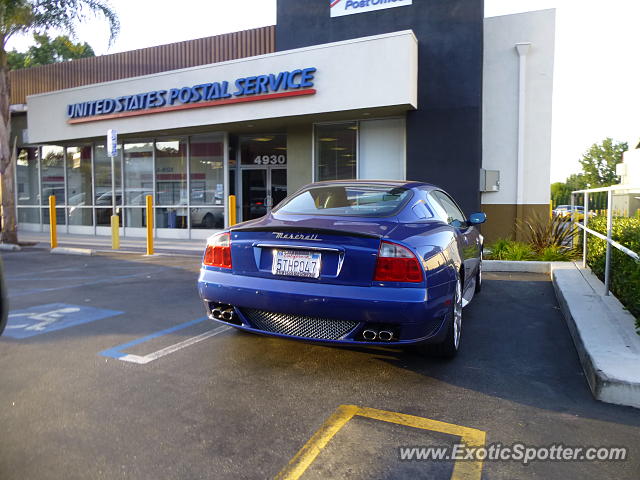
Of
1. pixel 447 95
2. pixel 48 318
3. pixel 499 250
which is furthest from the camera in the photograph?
pixel 447 95

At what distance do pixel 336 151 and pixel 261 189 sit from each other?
10.6 feet

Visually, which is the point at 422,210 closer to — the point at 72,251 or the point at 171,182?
the point at 72,251

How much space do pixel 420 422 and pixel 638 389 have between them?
1.50 m

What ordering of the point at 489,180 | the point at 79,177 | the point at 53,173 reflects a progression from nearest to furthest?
the point at 489,180
the point at 79,177
the point at 53,173

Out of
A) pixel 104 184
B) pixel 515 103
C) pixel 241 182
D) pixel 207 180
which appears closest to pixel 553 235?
pixel 515 103

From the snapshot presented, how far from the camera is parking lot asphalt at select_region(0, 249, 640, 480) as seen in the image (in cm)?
259

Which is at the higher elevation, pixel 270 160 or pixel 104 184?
pixel 270 160

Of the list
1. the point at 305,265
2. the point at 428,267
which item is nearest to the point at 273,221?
the point at 305,265

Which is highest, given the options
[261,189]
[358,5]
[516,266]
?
[358,5]

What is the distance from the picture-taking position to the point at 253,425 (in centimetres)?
300

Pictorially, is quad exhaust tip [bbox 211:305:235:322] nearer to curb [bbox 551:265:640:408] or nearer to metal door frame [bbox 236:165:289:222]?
curb [bbox 551:265:640:408]

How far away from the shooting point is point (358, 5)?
13.1 metres

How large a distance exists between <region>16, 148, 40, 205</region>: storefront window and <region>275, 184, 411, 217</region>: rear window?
61.9 feet

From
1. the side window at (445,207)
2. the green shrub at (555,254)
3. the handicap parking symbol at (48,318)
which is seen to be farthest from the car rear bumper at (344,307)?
the green shrub at (555,254)
